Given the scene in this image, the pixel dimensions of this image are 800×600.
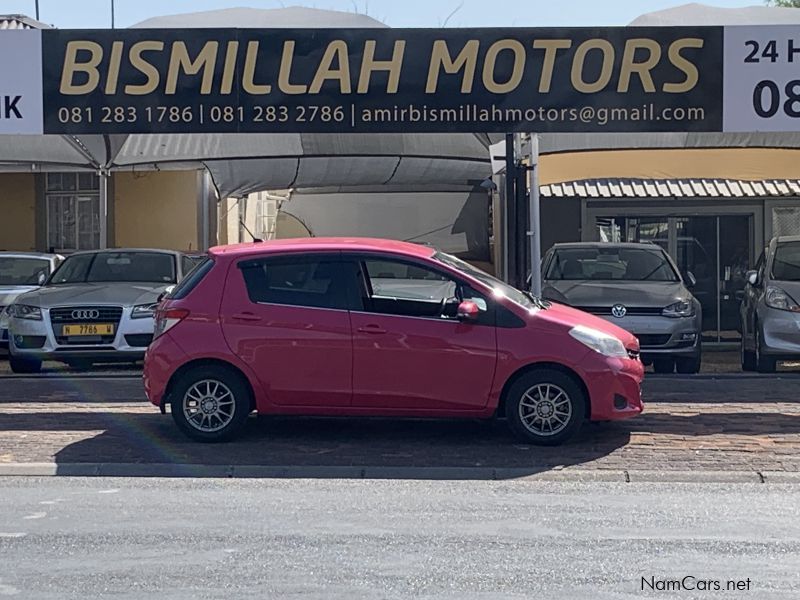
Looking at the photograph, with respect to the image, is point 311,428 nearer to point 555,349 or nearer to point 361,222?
point 555,349

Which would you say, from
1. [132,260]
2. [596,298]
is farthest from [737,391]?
[132,260]

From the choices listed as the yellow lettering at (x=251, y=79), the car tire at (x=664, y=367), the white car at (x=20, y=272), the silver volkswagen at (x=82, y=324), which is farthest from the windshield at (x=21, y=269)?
the car tire at (x=664, y=367)

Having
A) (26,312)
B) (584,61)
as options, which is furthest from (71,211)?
(584,61)

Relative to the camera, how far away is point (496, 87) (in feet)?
42.2

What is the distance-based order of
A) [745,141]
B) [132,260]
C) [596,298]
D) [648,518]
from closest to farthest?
1. [648,518]
2. [596,298]
3. [132,260]
4. [745,141]

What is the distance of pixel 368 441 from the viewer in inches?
392

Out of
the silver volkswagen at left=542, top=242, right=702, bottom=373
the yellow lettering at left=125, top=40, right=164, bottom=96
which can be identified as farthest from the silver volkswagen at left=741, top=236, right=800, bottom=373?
the yellow lettering at left=125, top=40, right=164, bottom=96

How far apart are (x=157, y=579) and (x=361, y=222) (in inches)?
769

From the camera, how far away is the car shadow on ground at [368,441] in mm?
9148

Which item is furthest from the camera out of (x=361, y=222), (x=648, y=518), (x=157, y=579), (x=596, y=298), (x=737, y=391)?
(x=361, y=222)

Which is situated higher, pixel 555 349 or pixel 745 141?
pixel 745 141

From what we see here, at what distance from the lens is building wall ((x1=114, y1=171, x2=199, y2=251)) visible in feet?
74.6

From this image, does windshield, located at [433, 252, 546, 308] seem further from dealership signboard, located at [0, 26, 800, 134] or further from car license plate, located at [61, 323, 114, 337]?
car license plate, located at [61, 323, 114, 337]

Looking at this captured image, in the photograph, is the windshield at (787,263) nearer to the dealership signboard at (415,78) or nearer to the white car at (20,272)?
the dealership signboard at (415,78)
